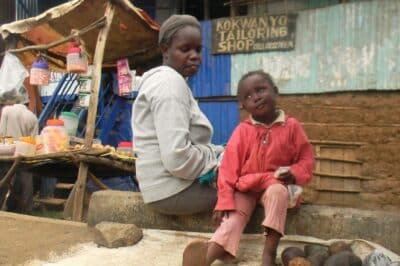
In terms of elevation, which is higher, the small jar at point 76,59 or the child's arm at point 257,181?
the small jar at point 76,59

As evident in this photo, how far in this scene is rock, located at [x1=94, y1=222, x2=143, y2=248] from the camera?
2.76m

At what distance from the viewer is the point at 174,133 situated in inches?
103

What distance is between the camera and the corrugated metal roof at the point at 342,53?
278 inches

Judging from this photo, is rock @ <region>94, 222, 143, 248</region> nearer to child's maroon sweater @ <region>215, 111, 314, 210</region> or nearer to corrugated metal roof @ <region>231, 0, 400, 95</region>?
child's maroon sweater @ <region>215, 111, 314, 210</region>

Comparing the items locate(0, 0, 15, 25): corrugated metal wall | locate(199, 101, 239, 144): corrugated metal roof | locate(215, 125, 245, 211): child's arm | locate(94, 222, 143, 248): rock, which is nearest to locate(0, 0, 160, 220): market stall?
locate(199, 101, 239, 144): corrugated metal roof

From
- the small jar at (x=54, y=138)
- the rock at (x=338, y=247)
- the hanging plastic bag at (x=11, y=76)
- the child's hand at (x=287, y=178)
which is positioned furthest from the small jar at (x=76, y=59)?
the rock at (x=338, y=247)

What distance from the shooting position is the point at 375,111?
7.31 m

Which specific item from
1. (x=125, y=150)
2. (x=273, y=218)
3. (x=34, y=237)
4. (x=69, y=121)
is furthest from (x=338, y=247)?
(x=69, y=121)

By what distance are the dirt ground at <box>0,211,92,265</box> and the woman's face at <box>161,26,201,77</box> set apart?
1.17 meters

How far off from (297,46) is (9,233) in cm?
A: 559

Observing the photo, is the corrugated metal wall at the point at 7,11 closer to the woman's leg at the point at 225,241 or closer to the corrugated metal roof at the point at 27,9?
the corrugated metal roof at the point at 27,9

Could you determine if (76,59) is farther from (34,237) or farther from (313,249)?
(313,249)

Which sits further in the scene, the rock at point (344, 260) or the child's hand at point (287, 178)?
the child's hand at point (287, 178)

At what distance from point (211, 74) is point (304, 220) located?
20.2 feet
